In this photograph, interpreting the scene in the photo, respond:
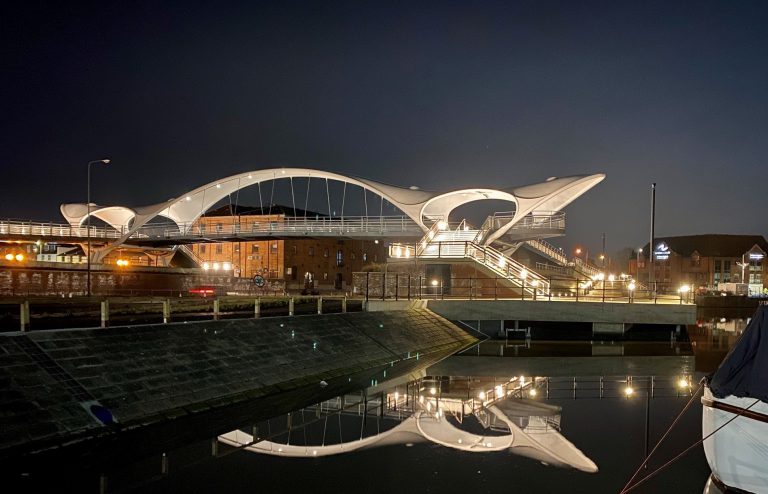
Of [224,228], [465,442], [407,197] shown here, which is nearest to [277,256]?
[224,228]

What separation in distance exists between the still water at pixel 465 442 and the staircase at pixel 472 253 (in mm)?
15506

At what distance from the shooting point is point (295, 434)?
14.1 metres

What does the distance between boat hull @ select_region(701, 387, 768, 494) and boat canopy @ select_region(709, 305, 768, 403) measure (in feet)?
0.44

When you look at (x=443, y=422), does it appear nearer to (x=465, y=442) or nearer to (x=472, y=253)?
(x=465, y=442)

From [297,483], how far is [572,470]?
517 cm

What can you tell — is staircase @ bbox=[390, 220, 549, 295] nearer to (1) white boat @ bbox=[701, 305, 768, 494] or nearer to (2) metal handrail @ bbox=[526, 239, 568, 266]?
(2) metal handrail @ bbox=[526, 239, 568, 266]

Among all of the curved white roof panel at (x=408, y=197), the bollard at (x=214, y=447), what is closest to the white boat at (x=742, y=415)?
the bollard at (x=214, y=447)

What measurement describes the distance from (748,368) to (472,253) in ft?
108

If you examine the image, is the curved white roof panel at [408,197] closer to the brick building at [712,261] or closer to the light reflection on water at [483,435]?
the light reflection on water at [483,435]

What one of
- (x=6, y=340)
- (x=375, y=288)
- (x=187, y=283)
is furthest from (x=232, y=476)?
(x=187, y=283)

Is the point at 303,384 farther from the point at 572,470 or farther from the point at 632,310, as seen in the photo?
the point at 632,310

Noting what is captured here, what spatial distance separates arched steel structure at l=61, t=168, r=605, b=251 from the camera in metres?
47.4

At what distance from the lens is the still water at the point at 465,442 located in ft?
35.9

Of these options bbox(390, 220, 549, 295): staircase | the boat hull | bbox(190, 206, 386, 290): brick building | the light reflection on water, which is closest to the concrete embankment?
the light reflection on water
